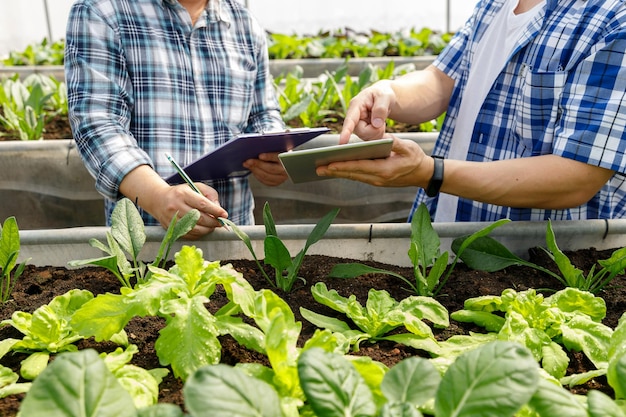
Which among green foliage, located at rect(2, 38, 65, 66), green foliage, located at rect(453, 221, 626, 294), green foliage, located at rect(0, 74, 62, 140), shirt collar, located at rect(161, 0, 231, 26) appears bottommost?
green foliage, located at rect(2, 38, 65, 66)

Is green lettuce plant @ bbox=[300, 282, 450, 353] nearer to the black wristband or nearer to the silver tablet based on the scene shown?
the silver tablet

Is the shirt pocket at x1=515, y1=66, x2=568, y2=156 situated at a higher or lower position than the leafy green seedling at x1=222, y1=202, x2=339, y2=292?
higher

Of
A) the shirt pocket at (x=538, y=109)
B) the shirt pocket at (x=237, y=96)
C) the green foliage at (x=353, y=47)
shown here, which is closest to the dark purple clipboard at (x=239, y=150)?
the shirt pocket at (x=237, y=96)

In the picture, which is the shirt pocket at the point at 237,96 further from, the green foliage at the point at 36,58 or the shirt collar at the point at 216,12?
the green foliage at the point at 36,58

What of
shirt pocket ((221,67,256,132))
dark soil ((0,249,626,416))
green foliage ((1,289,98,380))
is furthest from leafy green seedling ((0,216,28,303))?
shirt pocket ((221,67,256,132))

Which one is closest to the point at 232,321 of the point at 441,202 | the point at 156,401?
the point at 156,401

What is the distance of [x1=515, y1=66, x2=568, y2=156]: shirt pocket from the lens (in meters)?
1.28

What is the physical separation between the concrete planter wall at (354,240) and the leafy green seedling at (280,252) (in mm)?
36

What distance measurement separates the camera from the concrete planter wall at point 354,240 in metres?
1.16

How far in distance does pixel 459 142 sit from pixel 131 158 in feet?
2.32

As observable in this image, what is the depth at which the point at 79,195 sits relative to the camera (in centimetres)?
221

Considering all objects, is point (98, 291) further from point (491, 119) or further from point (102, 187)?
point (491, 119)

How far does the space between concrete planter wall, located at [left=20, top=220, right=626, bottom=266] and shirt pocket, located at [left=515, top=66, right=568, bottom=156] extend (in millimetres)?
195

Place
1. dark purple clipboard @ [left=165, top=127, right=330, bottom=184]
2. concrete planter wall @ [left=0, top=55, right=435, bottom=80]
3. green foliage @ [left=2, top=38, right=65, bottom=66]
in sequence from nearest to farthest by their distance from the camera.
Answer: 1. dark purple clipboard @ [left=165, top=127, right=330, bottom=184]
2. concrete planter wall @ [left=0, top=55, right=435, bottom=80]
3. green foliage @ [left=2, top=38, right=65, bottom=66]
